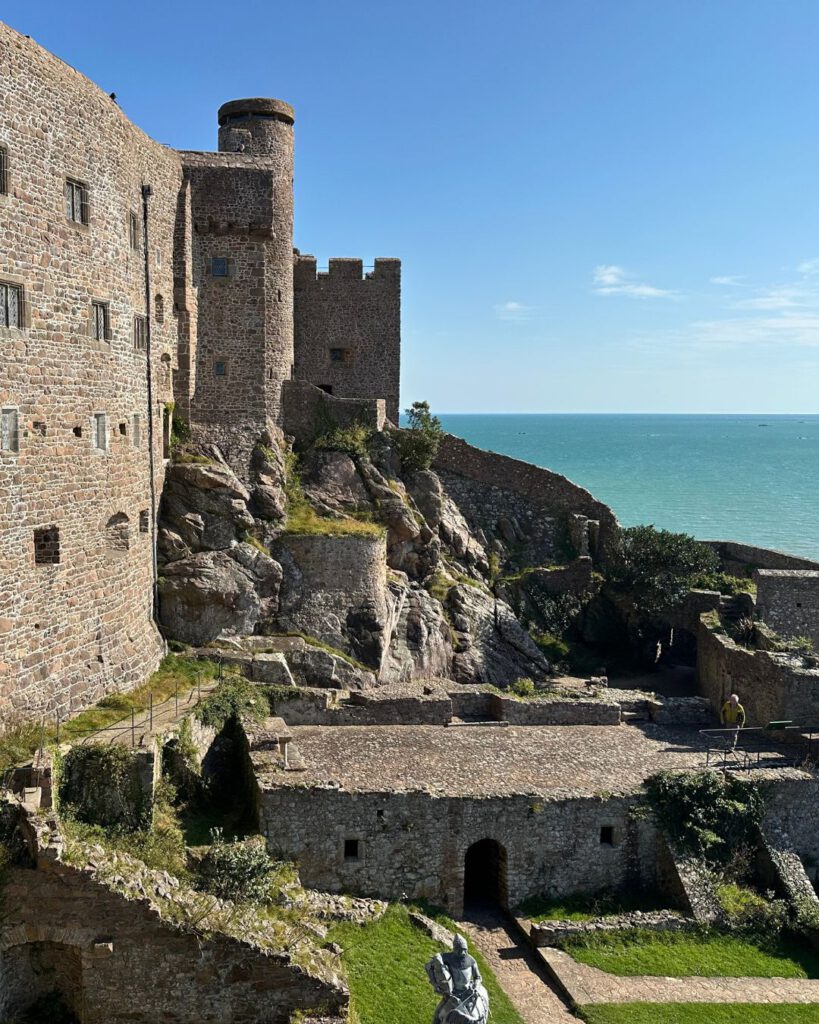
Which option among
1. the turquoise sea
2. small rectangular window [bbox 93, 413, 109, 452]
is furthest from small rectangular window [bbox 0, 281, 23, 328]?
the turquoise sea

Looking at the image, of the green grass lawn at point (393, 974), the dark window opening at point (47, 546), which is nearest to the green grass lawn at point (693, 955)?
the green grass lawn at point (393, 974)

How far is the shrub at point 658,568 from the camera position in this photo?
3020cm

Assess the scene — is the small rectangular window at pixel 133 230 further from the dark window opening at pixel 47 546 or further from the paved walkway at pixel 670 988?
the paved walkway at pixel 670 988

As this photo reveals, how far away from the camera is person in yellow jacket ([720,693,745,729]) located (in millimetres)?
22562

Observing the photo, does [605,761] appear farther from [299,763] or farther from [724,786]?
[299,763]

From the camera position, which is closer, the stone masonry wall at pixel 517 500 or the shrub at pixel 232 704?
the shrub at pixel 232 704

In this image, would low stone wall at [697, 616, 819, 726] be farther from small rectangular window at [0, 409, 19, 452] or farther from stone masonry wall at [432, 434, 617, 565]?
small rectangular window at [0, 409, 19, 452]

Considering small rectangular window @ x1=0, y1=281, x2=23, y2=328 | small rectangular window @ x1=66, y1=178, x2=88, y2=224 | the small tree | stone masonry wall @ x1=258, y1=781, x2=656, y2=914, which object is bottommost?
stone masonry wall @ x1=258, y1=781, x2=656, y2=914

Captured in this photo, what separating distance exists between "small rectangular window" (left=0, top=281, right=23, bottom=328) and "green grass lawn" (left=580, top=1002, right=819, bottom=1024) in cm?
1582

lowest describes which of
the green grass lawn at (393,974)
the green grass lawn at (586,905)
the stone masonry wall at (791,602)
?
the green grass lawn at (586,905)

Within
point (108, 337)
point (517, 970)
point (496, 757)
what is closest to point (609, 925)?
point (517, 970)

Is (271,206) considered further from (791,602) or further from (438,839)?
(791,602)

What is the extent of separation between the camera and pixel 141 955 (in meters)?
13.7

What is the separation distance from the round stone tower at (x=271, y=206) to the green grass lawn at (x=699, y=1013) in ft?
61.4
